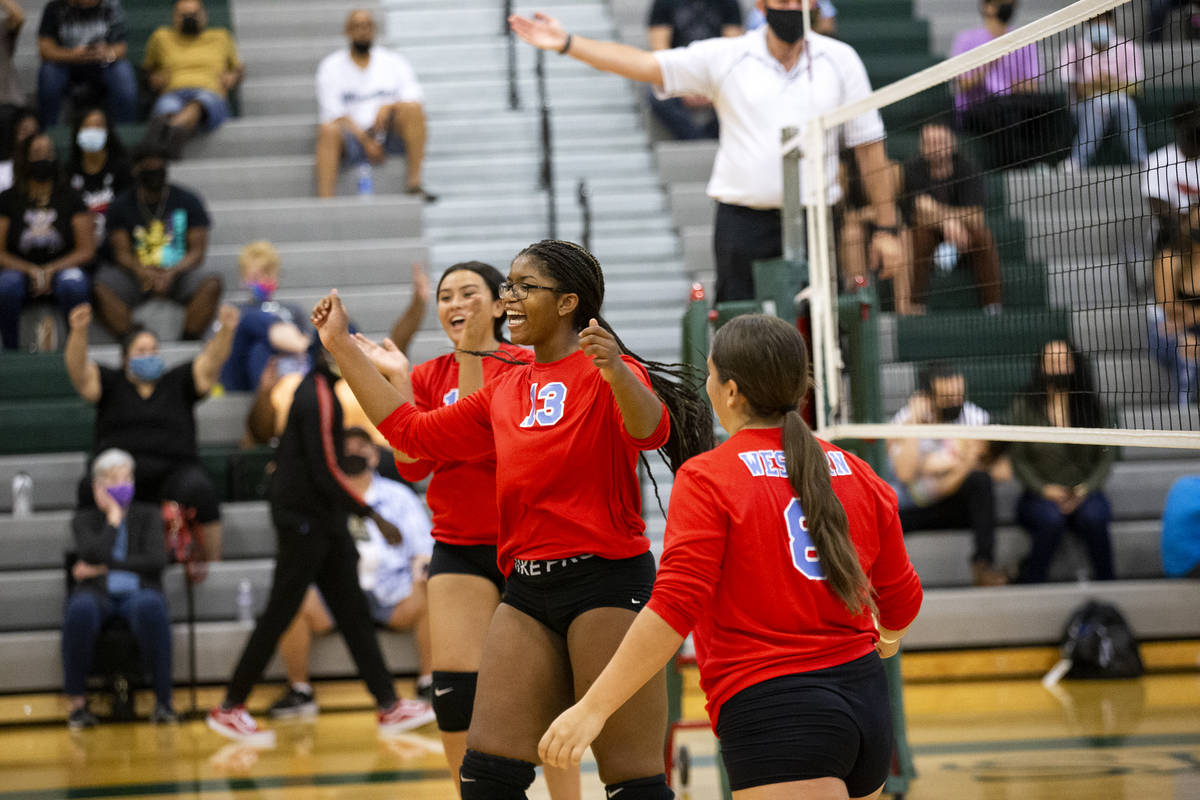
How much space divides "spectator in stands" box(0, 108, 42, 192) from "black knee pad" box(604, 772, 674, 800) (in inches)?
356

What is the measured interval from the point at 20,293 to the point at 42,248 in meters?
0.37

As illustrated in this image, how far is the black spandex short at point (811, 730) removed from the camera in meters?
2.78

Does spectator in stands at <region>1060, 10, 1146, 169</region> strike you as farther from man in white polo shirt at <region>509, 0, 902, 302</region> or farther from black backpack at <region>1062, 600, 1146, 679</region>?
black backpack at <region>1062, 600, 1146, 679</region>

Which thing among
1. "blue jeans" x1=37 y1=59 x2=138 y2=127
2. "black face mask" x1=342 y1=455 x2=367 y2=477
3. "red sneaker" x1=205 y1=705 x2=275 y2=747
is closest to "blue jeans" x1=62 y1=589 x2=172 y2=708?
"red sneaker" x1=205 y1=705 x2=275 y2=747

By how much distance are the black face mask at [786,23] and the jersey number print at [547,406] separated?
9.39ft

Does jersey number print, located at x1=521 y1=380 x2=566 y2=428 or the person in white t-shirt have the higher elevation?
the person in white t-shirt

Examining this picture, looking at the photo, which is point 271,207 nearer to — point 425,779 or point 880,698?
point 425,779

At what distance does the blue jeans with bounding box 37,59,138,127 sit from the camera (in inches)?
468

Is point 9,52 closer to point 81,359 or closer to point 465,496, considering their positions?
point 81,359

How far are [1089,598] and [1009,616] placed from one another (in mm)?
496

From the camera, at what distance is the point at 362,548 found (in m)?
8.52

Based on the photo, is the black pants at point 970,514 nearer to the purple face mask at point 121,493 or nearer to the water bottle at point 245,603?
the water bottle at point 245,603

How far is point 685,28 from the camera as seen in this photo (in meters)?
11.7

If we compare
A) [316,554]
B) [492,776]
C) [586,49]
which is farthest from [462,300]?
[316,554]
